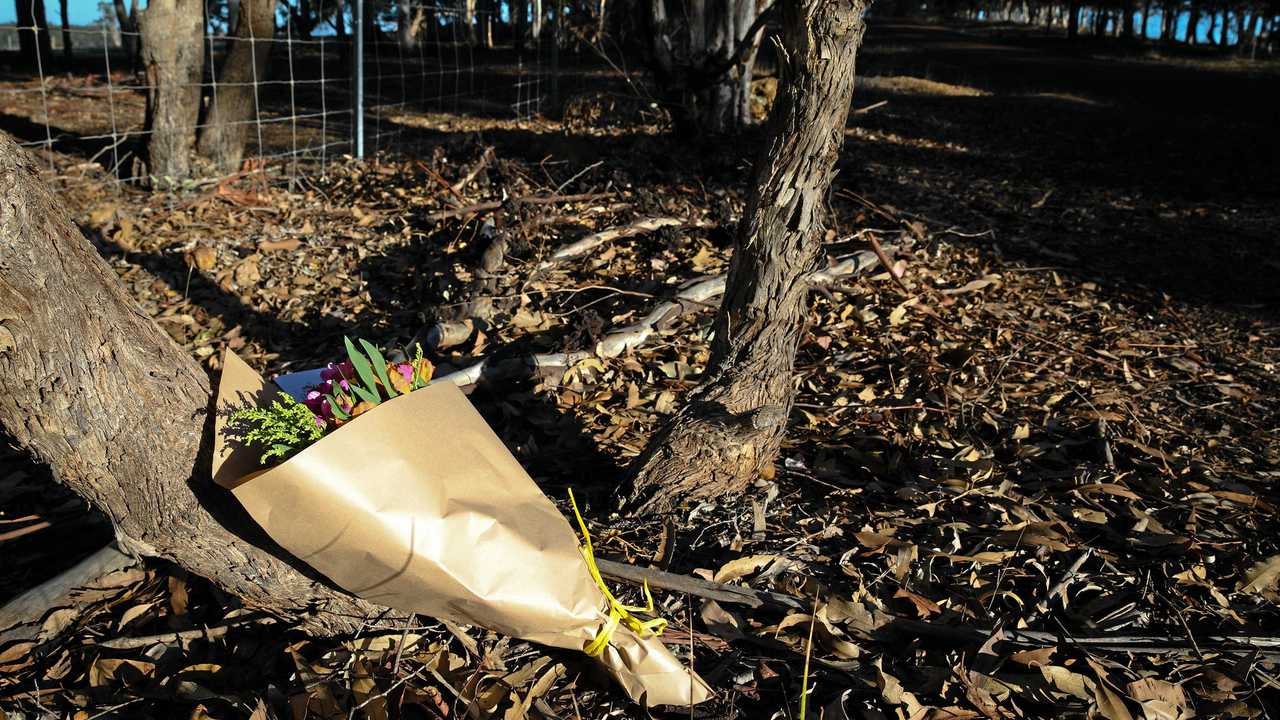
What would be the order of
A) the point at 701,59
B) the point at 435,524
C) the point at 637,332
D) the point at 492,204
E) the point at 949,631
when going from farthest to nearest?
the point at 701,59, the point at 492,204, the point at 637,332, the point at 949,631, the point at 435,524

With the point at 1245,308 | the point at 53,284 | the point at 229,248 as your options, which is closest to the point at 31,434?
the point at 53,284

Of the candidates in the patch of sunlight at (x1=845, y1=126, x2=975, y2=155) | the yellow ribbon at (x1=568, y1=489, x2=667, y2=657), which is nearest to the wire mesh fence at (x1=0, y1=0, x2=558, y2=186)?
the yellow ribbon at (x1=568, y1=489, x2=667, y2=657)

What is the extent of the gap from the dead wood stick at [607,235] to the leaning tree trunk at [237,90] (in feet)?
12.0

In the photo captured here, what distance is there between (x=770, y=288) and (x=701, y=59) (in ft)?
19.1

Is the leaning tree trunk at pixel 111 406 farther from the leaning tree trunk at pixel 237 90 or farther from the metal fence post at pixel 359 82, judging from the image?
the metal fence post at pixel 359 82

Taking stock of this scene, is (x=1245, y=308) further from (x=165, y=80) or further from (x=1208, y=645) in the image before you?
(x=165, y=80)

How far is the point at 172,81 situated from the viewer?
6.33 meters

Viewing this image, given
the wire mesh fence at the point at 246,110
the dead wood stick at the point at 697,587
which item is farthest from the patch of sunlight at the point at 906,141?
the dead wood stick at the point at 697,587

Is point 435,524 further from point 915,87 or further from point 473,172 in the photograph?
point 915,87

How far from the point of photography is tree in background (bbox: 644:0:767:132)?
7.50m

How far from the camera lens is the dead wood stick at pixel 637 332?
348 centimetres

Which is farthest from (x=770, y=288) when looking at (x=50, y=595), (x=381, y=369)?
(x=50, y=595)

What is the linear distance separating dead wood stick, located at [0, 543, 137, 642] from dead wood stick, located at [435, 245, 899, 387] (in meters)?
1.18

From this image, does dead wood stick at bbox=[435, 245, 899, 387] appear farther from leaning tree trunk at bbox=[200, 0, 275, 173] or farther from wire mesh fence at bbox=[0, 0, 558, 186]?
leaning tree trunk at bbox=[200, 0, 275, 173]
